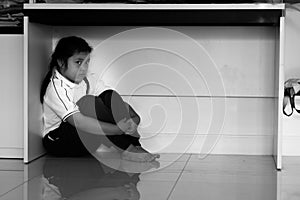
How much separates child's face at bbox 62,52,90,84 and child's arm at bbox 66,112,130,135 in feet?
0.55

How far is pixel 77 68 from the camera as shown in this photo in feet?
7.32

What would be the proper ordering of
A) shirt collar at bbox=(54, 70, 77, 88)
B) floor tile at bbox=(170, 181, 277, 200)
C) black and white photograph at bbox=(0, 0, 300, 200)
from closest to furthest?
floor tile at bbox=(170, 181, 277, 200)
black and white photograph at bbox=(0, 0, 300, 200)
shirt collar at bbox=(54, 70, 77, 88)

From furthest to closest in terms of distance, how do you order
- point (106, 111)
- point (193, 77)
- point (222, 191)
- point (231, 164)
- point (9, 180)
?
point (193, 77)
point (106, 111)
point (231, 164)
point (9, 180)
point (222, 191)

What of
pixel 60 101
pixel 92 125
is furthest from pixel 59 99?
pixel 92 125

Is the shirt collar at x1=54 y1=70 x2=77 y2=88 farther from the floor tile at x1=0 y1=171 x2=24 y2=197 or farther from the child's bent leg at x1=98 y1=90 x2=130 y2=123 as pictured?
the floor tile at x1=0 y1=171 x2=24 y2=197

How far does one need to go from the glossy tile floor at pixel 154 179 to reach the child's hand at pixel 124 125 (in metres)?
0.10

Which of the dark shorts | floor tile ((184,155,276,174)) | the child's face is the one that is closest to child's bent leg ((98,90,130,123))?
the dark shorts

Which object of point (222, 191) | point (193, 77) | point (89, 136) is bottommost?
point (222, 191)

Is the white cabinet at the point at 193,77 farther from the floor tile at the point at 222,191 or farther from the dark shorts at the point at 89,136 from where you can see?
the floor tile at the point at 222,191

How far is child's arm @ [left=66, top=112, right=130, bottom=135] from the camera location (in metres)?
2.12

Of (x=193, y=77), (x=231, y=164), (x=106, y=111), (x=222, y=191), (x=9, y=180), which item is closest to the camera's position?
(x=222, y=191)

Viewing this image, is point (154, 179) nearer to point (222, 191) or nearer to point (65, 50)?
point (222, 191)

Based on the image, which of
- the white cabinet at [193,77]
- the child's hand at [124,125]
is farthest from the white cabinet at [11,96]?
the child's hand at [124,125]

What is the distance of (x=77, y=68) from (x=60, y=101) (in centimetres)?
16
